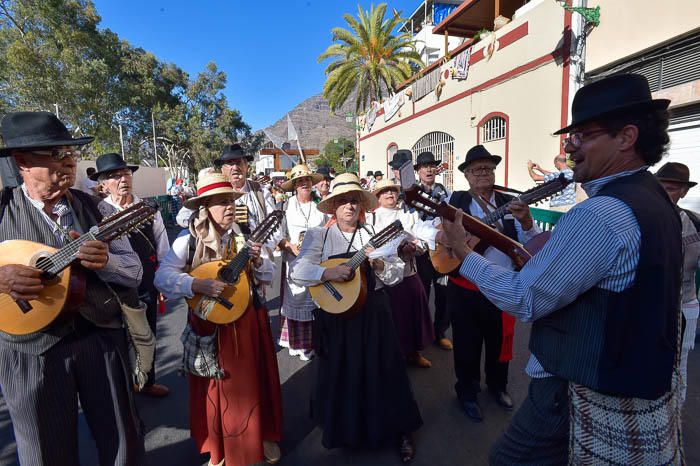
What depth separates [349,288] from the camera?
2.54 meters

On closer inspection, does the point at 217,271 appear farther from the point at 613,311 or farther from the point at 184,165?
the point at 184,165

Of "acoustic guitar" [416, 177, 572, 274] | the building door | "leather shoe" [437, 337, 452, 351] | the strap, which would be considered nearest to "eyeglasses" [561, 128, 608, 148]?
"acoustic guitar" [416, 177, 572, 274]

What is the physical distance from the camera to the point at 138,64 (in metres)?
A: 26.1

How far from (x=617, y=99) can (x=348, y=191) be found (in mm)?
1775

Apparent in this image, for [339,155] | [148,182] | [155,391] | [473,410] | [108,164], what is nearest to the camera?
A: [473,410]

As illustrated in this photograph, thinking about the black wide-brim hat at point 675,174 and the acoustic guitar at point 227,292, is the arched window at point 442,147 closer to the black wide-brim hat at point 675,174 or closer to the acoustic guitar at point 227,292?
the black wide-brim hat at point 675,174

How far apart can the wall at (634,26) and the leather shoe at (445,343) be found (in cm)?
659

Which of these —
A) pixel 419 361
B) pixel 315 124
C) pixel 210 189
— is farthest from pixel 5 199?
pixel 315 124

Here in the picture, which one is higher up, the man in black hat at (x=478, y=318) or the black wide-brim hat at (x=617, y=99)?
the black wide-brim hat at (x=617, y=99)

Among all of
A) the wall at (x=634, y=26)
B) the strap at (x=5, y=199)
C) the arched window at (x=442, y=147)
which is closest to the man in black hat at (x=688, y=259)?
the strap at (x=5, y=199)

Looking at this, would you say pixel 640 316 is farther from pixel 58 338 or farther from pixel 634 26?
pixel 634 26

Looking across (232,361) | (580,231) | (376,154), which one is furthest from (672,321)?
(376,154)

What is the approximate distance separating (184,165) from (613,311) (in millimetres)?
40376

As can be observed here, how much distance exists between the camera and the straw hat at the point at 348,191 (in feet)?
9.27
